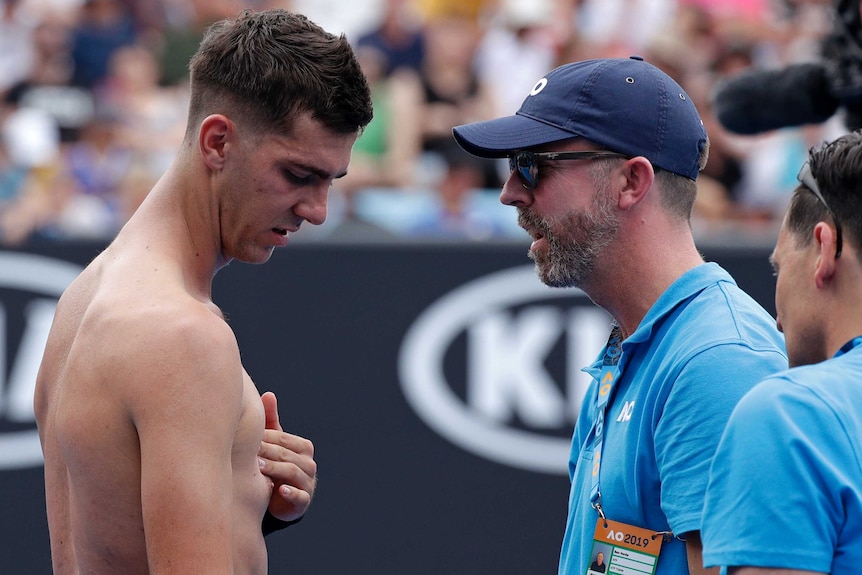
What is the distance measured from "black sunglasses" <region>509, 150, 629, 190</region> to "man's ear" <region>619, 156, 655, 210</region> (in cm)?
3

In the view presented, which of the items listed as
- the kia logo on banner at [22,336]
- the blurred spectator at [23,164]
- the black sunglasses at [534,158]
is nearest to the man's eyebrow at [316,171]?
the black sunglasses at [534,158]

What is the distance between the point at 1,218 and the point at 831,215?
223 inches

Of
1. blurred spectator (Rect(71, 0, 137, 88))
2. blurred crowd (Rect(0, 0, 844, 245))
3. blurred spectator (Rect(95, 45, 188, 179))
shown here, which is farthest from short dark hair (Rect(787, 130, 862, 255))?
blurred spectator (Rect(71, 0, 137, 88))

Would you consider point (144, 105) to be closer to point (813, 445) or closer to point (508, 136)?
point (508, 136)

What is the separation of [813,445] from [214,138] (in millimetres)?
1357

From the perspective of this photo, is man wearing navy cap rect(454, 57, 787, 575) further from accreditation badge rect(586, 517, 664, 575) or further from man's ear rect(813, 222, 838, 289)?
man's ear rect(813, 222, 838, 289)

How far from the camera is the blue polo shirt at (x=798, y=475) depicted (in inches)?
68.1

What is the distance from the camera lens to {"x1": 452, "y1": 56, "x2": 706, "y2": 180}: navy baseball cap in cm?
255

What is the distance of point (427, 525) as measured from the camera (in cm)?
621

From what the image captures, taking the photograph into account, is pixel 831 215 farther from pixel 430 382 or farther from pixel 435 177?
pixel 435 177

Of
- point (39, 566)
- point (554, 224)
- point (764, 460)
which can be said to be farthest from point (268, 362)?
point (764, 460)

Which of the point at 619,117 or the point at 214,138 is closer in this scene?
the point at 214,138

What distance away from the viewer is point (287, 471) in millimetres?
2520

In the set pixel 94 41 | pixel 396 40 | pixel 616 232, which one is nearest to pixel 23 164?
pixel 94 41
